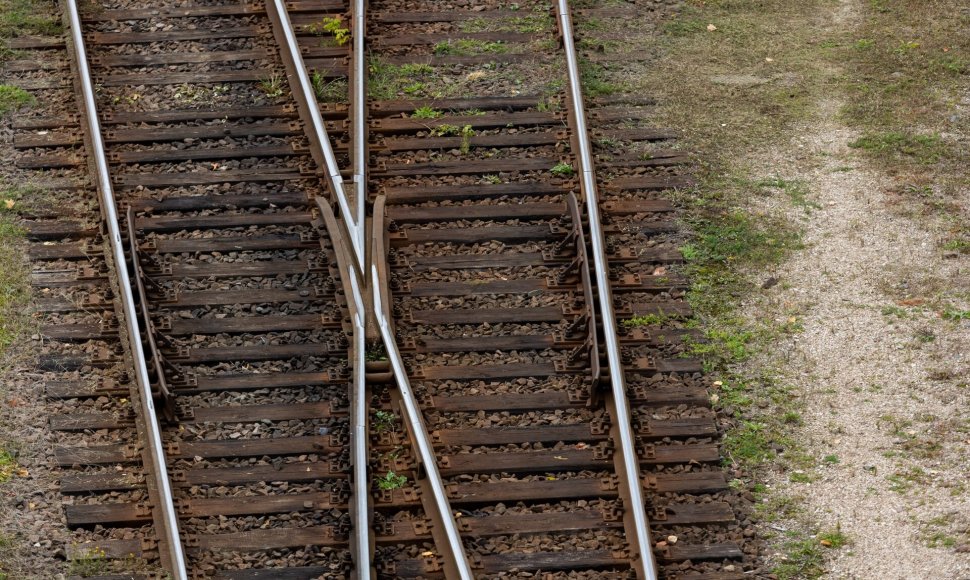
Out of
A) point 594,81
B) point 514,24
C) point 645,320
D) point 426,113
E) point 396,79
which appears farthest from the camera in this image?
point 514,24

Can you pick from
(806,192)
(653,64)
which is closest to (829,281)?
(806,192)

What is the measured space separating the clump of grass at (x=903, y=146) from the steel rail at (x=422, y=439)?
4401 mm

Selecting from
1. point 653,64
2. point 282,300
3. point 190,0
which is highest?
point 190,0

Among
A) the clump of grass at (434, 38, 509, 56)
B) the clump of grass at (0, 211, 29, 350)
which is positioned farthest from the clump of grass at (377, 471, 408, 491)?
the clump of grass at (434, 38, 509, 56)

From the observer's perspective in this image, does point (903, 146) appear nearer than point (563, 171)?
No

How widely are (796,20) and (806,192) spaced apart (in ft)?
9.61

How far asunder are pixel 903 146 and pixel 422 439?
5.28 meters

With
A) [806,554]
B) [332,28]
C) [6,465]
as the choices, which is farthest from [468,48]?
[806,554]

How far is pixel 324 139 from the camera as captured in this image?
37.8ft

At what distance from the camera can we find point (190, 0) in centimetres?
1360

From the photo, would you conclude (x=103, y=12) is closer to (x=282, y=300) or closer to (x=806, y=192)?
(x=282, y=300)

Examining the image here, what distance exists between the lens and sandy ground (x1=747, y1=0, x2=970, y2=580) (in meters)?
8.66

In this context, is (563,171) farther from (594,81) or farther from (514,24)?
(514,24)

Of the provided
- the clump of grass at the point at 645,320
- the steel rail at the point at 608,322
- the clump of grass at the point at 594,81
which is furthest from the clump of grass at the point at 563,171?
the clump of grass at the point at 645,320
